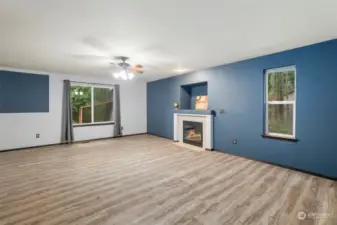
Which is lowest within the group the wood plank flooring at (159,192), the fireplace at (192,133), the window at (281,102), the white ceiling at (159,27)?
the wood plank flooring at (159,192)

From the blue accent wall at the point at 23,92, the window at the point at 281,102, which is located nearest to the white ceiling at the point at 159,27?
the window at the point at 281,102

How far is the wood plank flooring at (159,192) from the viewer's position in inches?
78.7

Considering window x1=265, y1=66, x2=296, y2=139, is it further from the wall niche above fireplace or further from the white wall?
the white wall

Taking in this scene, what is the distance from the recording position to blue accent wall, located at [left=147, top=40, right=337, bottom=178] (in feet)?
9.98

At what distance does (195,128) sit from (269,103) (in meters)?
2.18

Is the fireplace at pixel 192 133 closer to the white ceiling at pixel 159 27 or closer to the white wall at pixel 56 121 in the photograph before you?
the white ceiling at pixel 159 27

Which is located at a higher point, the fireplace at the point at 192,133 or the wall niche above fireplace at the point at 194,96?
the wall niche above fireplace at the point at 194,96

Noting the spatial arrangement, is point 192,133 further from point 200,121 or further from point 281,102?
point 281,102

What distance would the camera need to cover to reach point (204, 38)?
2941 mm

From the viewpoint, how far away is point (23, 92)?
5.17m

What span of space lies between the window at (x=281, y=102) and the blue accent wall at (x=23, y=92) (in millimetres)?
6003

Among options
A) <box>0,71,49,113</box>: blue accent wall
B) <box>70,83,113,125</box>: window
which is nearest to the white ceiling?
<box>0,71,49,113</box>: blue accent wall

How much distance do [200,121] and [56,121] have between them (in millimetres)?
4419

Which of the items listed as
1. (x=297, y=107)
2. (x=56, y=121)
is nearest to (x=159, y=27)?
(x=297, y=107)
